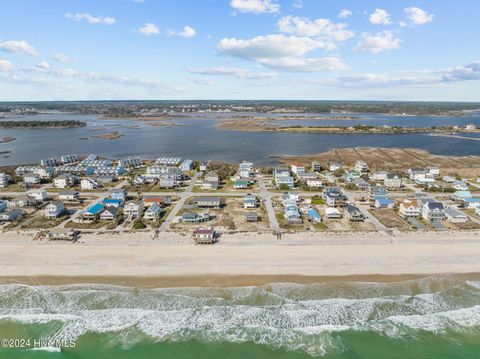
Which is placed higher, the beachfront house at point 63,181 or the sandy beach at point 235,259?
the beachfront house at point 63,181

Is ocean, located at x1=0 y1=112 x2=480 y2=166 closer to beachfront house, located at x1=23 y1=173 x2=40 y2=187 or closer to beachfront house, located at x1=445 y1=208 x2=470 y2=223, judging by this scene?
beachfront house, located at x1=23 y1=173 x2=40 y2=187

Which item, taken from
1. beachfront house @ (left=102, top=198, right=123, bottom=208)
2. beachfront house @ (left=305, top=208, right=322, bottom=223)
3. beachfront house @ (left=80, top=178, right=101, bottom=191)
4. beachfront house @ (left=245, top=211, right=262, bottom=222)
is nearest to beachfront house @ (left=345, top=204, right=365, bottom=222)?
beachfront house @ (left=305, top=208, right=322, bottom=223)

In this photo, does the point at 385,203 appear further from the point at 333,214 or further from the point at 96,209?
the point at 96,209

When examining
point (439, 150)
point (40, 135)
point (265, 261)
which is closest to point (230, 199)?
point (265, 261)

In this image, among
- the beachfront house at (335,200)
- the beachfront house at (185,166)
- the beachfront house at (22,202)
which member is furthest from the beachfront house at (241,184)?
the beachfront house at (22,202)

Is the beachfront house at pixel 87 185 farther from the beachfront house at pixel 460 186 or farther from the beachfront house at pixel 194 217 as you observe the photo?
the beachfront house at pixel 460 186

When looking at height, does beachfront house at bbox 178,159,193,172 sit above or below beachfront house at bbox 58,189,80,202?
above

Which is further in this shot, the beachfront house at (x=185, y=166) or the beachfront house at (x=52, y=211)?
the beachfront house at (x=185, y=166)
